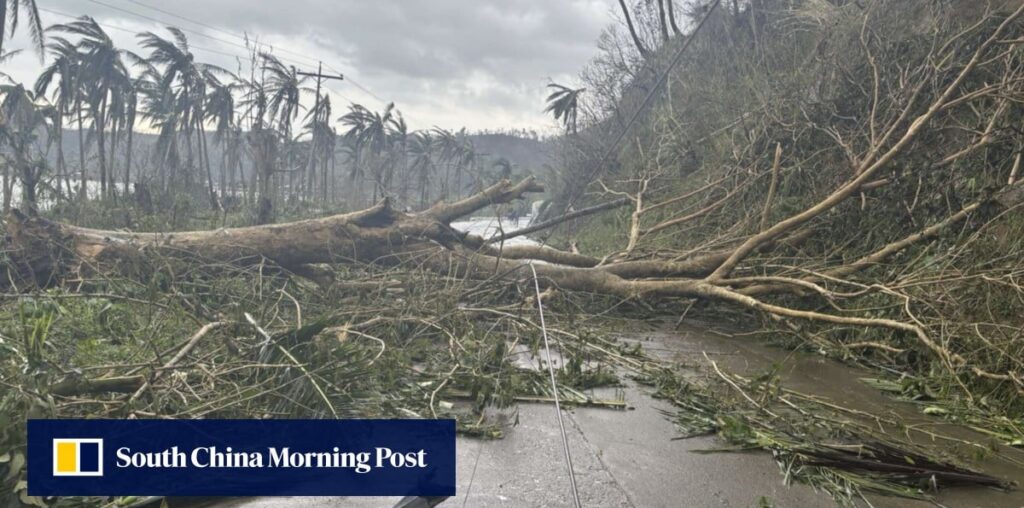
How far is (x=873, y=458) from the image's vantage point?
275 centimetres

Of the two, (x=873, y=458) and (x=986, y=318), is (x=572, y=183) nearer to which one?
(x=986, y=318)

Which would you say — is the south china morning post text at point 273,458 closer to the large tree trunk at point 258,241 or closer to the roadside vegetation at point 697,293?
the roadside vegetation at point 697,293

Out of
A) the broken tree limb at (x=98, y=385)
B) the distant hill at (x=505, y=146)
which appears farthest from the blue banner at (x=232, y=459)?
the distant hill at (x=505, y=146)

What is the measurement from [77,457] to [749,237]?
6253 millimetres

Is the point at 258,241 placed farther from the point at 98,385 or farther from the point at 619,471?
the point at 619,471

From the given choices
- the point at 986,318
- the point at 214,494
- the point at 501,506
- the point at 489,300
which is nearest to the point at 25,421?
the point at 214,494

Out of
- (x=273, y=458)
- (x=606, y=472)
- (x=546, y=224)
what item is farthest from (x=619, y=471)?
(x=546, y=224)

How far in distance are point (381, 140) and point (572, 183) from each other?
15.0 metres

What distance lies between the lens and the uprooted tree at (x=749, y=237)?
524 cm

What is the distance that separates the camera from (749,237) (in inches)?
256

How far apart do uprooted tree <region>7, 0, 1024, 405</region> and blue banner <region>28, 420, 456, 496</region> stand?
3.32 m

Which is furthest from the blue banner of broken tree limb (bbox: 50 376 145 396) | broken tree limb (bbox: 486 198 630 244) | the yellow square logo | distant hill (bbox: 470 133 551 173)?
distant hill (bbox: 470 133 551 173)

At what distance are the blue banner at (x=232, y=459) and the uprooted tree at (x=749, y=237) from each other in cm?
332

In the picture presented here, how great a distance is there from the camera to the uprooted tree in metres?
5.24
